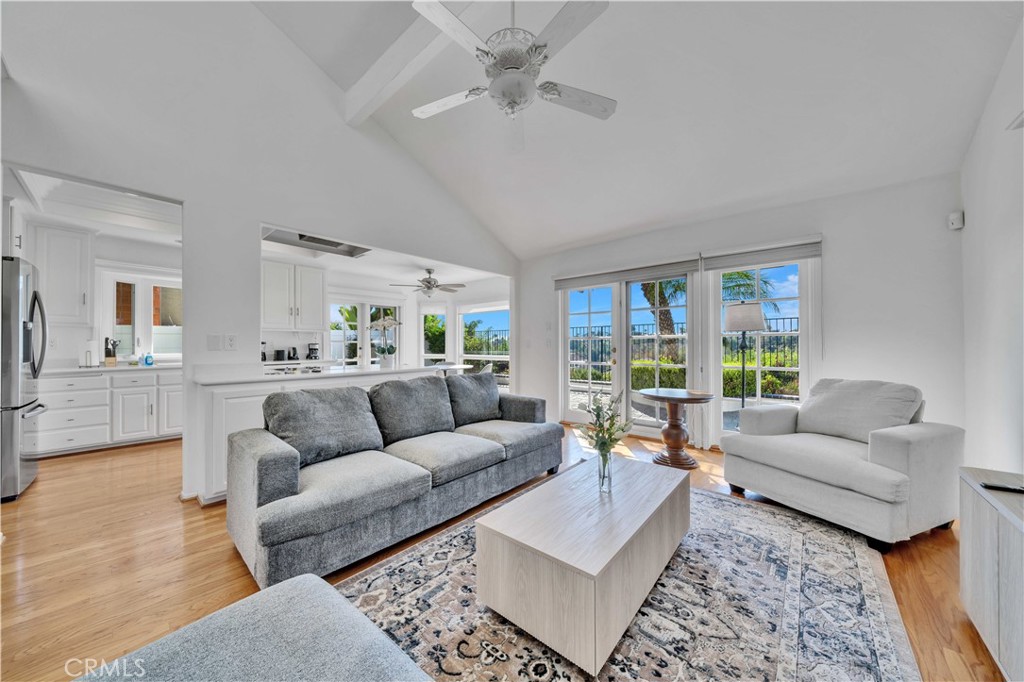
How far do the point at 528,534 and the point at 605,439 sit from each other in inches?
24.6

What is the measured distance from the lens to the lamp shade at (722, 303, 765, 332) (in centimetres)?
310

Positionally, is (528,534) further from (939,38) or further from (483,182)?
(483,182)

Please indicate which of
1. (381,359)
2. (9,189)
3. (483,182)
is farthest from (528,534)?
(9,189)

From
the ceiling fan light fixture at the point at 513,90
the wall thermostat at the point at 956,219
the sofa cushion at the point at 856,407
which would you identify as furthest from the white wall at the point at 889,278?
the ceiling fan light fixture at the point at 513,90

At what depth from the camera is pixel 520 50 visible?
173 centimetres

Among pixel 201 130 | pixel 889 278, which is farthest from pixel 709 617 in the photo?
pixel 201 130

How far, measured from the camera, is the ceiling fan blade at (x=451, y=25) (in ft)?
4.80

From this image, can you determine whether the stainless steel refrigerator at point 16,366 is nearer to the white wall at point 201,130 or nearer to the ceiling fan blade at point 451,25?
the white wall at point 201,130

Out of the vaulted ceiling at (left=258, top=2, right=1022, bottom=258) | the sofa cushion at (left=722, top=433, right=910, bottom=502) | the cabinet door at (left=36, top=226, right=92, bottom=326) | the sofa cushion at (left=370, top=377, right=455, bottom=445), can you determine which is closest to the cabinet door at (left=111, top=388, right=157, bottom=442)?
the cabinet door at (left=36, top=226, right=92, bottom=326)

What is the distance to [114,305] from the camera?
4.50 metres

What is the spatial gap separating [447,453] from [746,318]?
2569 mm

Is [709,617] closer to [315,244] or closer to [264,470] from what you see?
[264,470]

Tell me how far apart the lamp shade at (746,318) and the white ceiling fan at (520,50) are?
6.64 feet

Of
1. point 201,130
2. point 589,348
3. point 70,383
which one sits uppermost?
point 201,130
